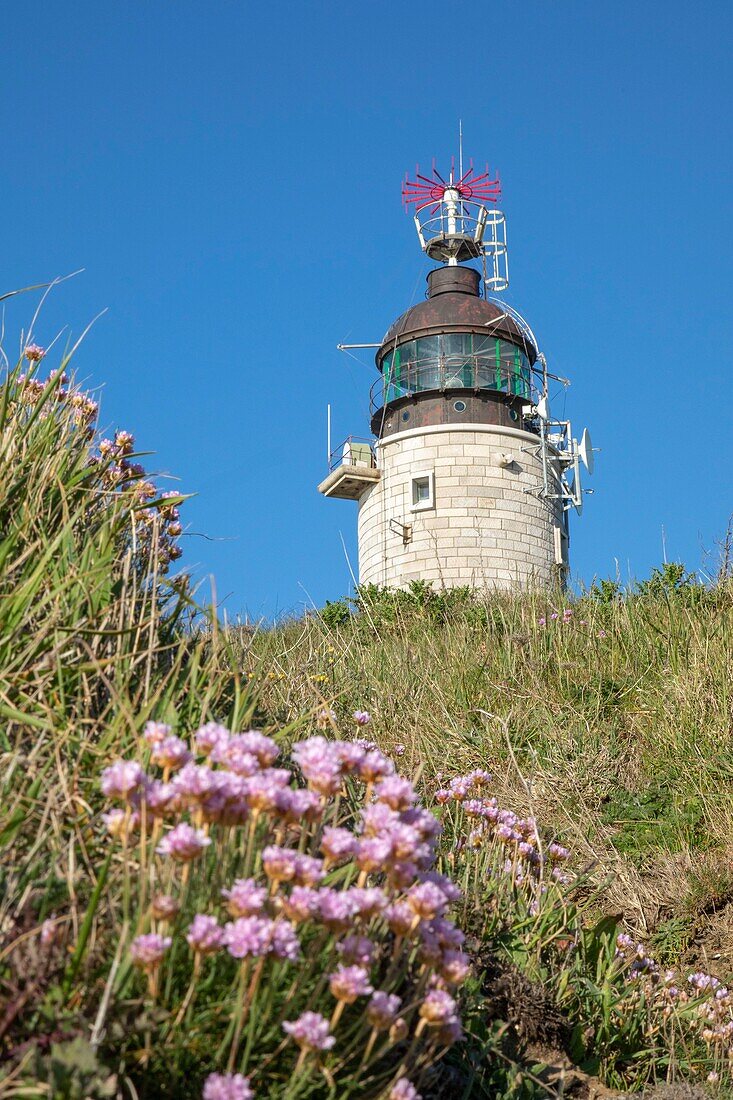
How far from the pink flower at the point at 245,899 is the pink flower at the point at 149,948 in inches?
4.4

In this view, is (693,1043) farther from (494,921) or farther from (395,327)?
(395,327)

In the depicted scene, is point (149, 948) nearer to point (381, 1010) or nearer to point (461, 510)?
point (381, 1010)

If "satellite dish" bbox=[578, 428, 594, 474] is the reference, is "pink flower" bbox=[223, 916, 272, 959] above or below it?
below

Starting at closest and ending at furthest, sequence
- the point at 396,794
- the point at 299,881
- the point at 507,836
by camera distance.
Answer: the point at 299,881 < the point at 396,794 < the point at 507,836

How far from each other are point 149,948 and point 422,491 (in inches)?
1026

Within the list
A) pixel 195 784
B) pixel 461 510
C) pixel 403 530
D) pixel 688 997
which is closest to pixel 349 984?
pixel 195 784

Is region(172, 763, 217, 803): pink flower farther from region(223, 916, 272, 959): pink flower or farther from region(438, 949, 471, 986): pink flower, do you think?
region(438, 949, 471, 986): pink flower

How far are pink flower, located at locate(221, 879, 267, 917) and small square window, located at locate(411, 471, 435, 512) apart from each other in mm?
25001

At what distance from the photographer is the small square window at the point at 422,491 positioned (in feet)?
87.2

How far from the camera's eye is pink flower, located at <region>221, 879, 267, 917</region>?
1.57 m

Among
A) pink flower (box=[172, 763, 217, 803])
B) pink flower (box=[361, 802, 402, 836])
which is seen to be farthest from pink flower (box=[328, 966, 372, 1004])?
pink flower (box=[172, 763, 217, 803])

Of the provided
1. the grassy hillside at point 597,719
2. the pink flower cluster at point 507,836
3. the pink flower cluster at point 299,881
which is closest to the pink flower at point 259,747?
the pink flower cluster at point 299,881

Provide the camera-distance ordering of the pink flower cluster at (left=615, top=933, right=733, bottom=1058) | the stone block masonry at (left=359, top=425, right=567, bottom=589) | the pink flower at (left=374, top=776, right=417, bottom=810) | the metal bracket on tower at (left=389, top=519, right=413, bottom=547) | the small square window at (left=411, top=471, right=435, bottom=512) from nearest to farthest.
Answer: the pink flower at (left=374, top=776, right=417, bottom=810) → the pink flower cluster at (left=615, top=933, right=733, bottom=1058) → the stone block masonry at (left=359, top=425, right=567, bottom=589) → the small square window at (left=411, top=471, right=435, bottom=512) → the metal bracket on tower at (left=389, top=519, right=413, bottom=547)

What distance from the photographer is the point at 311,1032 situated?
1547 millimetres
